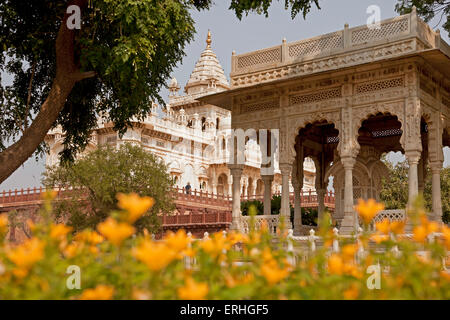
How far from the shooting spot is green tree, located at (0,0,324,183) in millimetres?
11391

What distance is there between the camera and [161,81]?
584 inches

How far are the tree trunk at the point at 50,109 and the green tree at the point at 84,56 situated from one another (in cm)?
2

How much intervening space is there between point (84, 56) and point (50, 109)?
4.26ft

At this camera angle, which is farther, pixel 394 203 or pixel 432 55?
pixel 394 203

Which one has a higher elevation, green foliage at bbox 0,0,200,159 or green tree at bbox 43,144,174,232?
green foliage at bbox 0,0,200,159

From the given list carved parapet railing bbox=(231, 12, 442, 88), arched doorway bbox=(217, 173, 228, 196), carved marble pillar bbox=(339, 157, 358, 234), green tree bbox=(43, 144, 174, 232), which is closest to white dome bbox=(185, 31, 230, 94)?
arched doorway bbox=(217, 173, 228, 196)

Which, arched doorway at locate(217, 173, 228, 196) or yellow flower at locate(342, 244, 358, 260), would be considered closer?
yellow flower at locate(342, 244, 358, 260)

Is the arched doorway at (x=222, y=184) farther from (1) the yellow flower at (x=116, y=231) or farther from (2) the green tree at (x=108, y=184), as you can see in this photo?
(1) the yellow flower at (x=116, y=231)

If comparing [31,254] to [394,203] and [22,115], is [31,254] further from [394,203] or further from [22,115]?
[394,203]

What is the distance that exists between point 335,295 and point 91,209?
23.2m

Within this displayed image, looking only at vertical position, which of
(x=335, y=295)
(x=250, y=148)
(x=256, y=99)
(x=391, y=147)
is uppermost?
(x=250, y=148)

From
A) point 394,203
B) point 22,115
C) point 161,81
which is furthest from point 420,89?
point 394,203

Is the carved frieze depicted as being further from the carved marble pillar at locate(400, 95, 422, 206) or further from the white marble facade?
the white marble facade

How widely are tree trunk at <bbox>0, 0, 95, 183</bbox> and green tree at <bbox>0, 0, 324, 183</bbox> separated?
0.06ft
